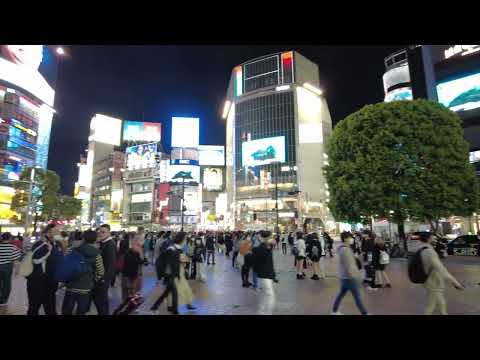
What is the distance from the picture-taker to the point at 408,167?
832 inches

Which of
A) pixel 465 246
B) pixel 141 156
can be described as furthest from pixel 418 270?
pixel 141 156

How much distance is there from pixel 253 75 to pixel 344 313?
319ft

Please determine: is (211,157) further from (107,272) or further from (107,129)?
(107,272)

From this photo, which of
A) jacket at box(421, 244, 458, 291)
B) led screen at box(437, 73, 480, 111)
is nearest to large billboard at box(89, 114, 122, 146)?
led screen at box(437, 73, 480, 111)

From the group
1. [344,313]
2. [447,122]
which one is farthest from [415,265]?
[447,122]

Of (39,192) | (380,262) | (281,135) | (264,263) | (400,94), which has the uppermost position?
(400,94)

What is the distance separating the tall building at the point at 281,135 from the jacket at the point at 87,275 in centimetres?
7314

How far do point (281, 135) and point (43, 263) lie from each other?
283ft

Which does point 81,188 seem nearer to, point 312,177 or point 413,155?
point 312,177

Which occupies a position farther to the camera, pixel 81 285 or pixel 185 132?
pixel 185 132

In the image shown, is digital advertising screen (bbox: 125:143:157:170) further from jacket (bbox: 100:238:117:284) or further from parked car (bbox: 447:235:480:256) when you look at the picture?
jacket (bbox: 100:238:117:284)
